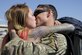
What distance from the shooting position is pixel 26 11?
387cm

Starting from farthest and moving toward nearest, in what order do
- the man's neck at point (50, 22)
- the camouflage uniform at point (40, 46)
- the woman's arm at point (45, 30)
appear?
the man's neck at point (50, 22) → the woman's arm at point (45, 30) → the camouflage uniform at point (40, 46)

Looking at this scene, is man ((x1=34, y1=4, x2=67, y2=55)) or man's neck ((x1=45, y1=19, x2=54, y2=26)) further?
man's neck ((x1=45, y1=19, x2=54, y2=26))

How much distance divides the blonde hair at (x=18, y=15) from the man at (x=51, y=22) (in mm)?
286

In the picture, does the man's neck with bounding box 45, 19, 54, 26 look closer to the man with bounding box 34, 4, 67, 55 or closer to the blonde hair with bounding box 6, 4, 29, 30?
the man with bounding box 34, 4, 67, 55

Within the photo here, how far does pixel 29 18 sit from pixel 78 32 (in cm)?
72

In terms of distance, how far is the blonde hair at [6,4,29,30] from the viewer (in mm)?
3816

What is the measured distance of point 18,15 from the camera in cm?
383

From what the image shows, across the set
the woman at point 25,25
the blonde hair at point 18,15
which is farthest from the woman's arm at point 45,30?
the blonde hair at point 18,15

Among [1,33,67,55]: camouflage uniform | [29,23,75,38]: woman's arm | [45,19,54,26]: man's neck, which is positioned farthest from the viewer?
[45,19,54,26]: man's neck

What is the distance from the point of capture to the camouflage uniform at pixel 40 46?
3.72 meters

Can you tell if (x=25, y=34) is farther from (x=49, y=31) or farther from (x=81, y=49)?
(x=81, y=49)

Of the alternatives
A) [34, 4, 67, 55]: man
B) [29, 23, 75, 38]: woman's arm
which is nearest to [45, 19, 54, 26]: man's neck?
[34, 4, 67, 55]: man

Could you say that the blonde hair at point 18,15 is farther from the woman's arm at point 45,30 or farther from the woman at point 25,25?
the woman's arm at point 45,30

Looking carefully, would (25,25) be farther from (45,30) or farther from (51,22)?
(51,22)
